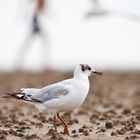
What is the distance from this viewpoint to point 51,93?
1166 cm

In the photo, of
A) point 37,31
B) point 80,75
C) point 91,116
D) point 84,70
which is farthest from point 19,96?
point 37,31

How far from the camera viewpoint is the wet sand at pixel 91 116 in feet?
37.7

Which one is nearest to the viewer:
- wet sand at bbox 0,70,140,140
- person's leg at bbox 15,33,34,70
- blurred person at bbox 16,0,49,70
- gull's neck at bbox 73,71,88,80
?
wet sand at bbox 0,70,140,140

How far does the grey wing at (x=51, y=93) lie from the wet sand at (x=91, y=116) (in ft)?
1.31

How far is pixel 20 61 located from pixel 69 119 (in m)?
10.9

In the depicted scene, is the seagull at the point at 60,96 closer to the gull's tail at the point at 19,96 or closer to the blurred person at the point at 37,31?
the gull's tail at the point at 19,96

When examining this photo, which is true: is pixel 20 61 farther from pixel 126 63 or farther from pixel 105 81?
pixel 126 63

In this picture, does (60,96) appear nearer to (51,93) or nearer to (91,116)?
(51,93)

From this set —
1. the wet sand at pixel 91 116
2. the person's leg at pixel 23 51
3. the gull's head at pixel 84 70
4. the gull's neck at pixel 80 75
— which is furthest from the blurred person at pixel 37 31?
the gull's neck at pixel 80 75

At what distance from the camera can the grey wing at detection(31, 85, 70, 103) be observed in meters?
11.6

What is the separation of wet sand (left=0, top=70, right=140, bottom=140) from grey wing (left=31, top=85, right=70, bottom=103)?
15.7 inches

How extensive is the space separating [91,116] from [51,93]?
2527mm

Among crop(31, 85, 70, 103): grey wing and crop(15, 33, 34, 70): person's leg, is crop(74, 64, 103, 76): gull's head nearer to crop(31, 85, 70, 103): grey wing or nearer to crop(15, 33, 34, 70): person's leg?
crop(31, 85, 70, 103): grey wing

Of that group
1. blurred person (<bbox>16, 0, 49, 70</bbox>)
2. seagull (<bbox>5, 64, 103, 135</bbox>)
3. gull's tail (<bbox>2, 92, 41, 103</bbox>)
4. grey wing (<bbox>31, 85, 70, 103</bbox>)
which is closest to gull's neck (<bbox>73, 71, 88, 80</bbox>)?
seagull (<bbox>5, 64, 103, 135</bbox>)
